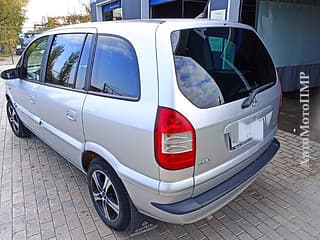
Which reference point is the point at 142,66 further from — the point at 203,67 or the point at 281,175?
the point at 281,175

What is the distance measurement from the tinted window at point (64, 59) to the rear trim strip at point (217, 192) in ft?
4.95

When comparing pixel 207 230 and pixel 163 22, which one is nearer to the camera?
pixel 163 22

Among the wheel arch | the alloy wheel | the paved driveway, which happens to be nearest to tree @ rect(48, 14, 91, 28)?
the paved driveway

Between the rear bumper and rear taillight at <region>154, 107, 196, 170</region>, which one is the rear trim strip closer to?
the rear bumper

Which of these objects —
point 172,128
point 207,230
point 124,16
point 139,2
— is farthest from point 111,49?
point 124,16

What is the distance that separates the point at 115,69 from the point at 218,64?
0.79 metres

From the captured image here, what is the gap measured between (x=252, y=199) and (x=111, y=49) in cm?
201

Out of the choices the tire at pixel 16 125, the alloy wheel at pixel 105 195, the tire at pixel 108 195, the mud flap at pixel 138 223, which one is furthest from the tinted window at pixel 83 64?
the tire at pixel 16 125

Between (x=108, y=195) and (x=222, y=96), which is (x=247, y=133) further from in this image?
(x=108, y=195)

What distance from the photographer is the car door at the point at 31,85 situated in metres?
3.44

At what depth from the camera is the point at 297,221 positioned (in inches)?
99.8

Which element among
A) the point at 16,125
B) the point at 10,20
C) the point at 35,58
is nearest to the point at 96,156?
the point at 35,58

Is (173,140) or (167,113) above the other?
(167,113)

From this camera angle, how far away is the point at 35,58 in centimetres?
366
